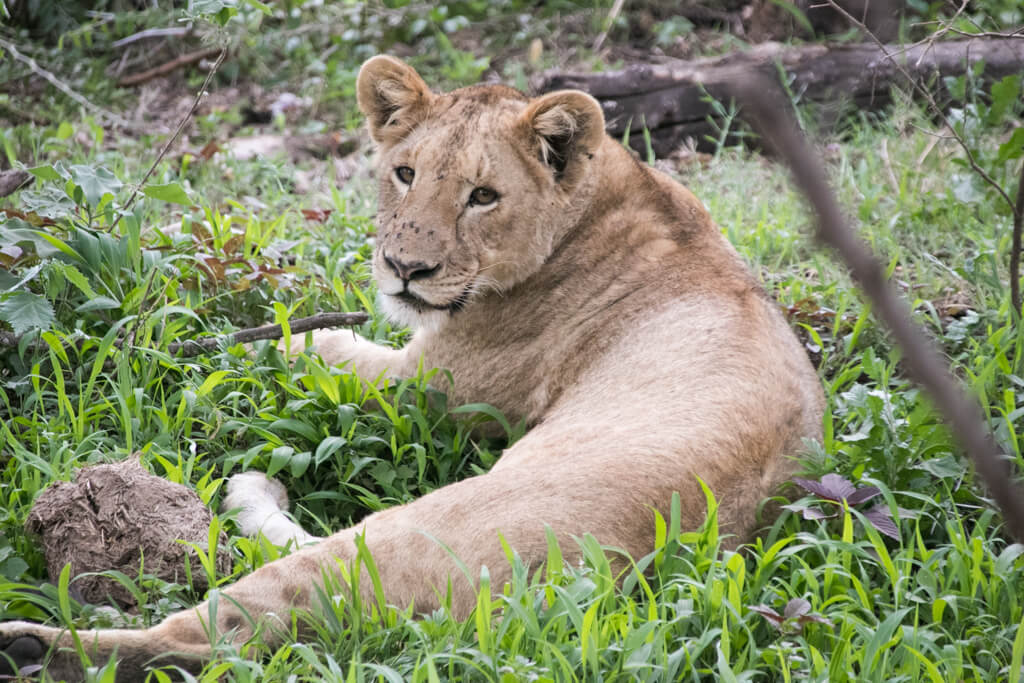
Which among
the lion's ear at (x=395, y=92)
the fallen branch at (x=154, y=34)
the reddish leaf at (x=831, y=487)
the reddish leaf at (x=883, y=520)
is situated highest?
the fallen branch at (x=154, y=34)

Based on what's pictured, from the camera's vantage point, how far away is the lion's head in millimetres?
3648

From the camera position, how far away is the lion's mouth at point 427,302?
12.1 ft

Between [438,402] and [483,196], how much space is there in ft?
2.48

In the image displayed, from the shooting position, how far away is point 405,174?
3844 mm

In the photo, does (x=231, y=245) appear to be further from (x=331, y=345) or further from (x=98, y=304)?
(x=98, y=304)

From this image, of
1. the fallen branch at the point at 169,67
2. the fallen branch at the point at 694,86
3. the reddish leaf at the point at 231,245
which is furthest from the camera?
the fallen branch at the point at 169,67

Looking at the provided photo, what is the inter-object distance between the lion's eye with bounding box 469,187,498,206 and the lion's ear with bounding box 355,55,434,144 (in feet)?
1.50

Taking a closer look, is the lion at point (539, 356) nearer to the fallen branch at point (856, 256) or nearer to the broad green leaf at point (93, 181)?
the broad green leaf at point (93, 181)

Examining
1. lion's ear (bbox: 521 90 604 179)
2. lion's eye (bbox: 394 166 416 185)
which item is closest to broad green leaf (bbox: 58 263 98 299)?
lion's eye (bbox: 394 166 416 185)

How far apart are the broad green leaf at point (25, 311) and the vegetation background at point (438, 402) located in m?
0.01

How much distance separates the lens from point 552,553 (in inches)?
102

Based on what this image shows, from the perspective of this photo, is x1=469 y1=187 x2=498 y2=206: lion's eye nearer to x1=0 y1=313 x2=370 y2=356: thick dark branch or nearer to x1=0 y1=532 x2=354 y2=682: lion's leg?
x1=0 y1=313 x2=370 y2=356: thick dark branch

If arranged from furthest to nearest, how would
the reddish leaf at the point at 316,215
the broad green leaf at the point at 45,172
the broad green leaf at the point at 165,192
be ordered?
the reddish leaf at the point at 316,215 < the broad green leaf at the point at 165,192 < the broad green leaf at the point at 45,172

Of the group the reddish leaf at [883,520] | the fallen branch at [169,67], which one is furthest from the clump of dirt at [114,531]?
the fallen branch at [169,67]
